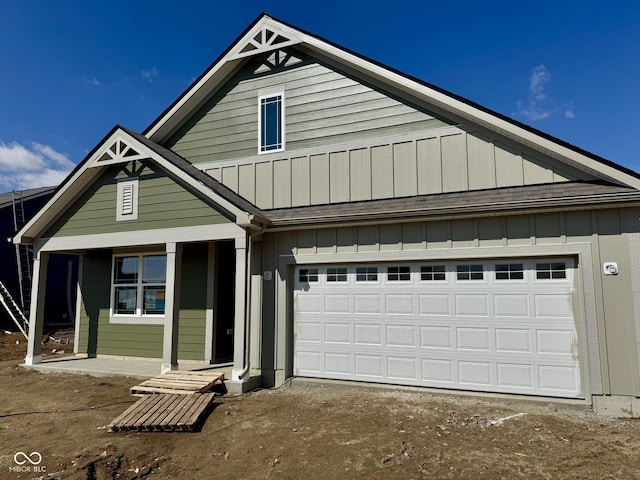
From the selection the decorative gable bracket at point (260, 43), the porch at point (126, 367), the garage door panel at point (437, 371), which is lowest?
the porch at point (126, 367)

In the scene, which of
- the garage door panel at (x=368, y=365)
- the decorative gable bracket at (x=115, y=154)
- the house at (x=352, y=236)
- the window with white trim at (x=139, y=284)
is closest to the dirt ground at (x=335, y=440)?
the garage door panel at (x=368, y=365)

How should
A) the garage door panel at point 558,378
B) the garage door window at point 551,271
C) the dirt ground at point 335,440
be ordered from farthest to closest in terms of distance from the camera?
the garage door window at point 551,271 < the garage door panel at point 558,378 < the dirt ground at point 335,440

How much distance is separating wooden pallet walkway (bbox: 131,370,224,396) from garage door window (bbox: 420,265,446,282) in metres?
4.10

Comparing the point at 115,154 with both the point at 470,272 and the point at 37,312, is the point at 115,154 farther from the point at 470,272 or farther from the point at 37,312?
the point at 470,272

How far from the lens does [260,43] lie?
9.41m

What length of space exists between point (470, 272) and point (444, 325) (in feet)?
3.36

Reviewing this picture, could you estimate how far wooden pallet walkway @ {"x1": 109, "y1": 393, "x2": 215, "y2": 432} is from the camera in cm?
532

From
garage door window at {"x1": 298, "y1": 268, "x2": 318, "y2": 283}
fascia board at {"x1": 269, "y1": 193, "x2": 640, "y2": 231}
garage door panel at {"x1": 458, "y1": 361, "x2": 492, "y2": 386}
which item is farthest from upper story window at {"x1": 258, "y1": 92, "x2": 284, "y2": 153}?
garage door panel at {"x1": 458, "y1": 361, "x2": 492, "y2": 386}

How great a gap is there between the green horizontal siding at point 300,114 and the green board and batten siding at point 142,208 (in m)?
1.67

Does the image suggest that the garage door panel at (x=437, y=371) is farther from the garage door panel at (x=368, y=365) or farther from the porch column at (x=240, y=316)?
the porch column at (x=240, y=316)

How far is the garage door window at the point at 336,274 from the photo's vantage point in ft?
25.7

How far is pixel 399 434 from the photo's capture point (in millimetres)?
5020

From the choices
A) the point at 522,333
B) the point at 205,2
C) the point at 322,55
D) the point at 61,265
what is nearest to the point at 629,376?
the point at 522,333

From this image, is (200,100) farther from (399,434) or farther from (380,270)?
(399,434)
